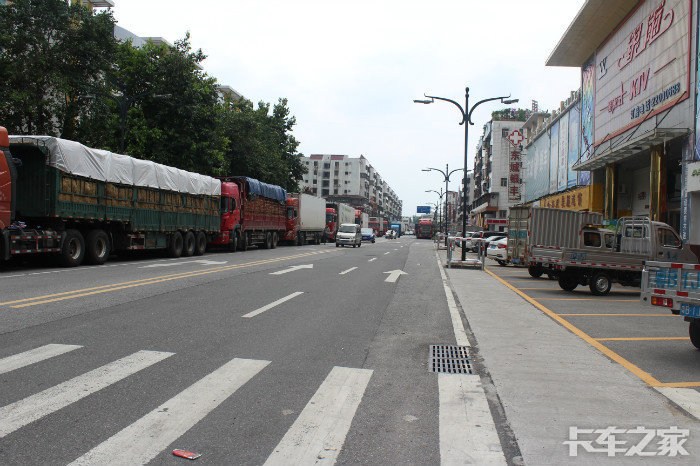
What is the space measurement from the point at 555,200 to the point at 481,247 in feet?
55.1

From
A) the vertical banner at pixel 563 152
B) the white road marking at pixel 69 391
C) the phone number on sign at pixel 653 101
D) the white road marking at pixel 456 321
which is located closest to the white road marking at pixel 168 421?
Result: the white road marking at pixel 69 391

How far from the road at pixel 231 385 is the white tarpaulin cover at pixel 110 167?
22.1ft

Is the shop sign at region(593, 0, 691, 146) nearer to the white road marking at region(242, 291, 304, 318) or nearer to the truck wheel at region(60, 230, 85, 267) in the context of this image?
the white road marking at region(242, 291, 304, 318)

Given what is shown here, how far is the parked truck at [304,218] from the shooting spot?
39.1 m

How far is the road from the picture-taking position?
11.4 feet

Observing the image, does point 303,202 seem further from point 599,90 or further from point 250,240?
point 599,90

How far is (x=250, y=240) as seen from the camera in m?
30.2

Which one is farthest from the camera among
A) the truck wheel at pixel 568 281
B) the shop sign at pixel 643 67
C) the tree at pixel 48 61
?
the tree at pixel 48 61

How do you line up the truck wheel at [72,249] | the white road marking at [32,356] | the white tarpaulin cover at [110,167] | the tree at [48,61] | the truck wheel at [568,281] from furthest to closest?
the tree at [48,61], the truck wheel at [72,249], the white tarpaulin cover at [110,167], the truck wheel at [568,281], the white road marking at [32,356]

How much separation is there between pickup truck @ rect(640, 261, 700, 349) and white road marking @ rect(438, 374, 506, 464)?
10.4ft

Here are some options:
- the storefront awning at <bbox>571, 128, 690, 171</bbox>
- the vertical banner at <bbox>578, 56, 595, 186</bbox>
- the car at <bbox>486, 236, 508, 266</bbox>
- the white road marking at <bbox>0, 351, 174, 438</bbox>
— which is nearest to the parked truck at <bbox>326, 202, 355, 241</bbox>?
the vertical banner at <bbox>578, 56, 595, 186</bbox>

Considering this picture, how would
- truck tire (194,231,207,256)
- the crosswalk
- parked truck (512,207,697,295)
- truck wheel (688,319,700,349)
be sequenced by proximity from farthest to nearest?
1. truck tire (194,231,207,256)
2. parked truck (512,207,697,295)
3. truck wheel (688,319,700,349)
4. the crosswalk

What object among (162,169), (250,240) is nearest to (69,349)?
(162,169)

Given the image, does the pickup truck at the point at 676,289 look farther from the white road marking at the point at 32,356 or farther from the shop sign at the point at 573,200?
the shop sign at the point at 573,200
